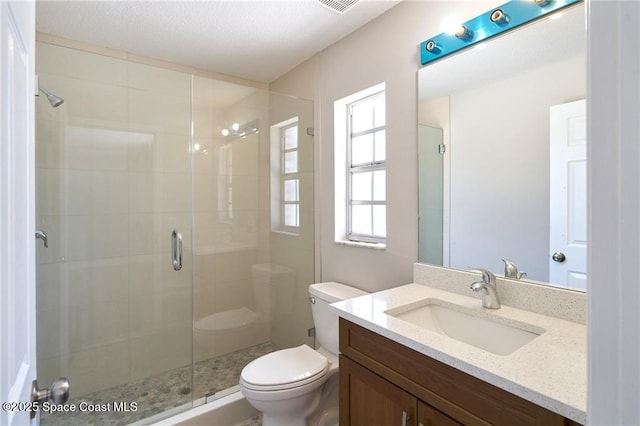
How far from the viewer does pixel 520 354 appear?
859 millimetres

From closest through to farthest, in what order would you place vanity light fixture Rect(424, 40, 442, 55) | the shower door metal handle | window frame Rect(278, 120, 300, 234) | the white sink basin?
the white sink basin → vanity light fixture Rect(424, 40, 442, 55) → the shower door metal handle → window frame Rect(278, 120, 300, 234)

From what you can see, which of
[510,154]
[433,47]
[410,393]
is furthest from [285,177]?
[410,393]

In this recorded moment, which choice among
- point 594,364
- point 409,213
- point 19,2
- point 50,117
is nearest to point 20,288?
point 19,2

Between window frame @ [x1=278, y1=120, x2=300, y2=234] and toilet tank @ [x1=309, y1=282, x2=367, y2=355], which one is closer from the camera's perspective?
toilet tank @ [x1=309, y1=282, x2=367, y2=355]

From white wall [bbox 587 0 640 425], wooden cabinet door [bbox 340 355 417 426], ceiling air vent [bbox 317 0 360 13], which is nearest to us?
white wall [bbox 587 0 640 425]

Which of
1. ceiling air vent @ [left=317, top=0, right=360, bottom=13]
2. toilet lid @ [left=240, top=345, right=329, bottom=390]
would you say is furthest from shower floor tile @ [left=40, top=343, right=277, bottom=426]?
ceiling air vent @ [left=317, top=0, right=360, bottom=13]

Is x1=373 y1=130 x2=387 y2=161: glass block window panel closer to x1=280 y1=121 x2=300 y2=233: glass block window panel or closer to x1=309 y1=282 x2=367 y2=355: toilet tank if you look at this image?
x1=280 y1=121 x2=300 y2=233: glass block window panel

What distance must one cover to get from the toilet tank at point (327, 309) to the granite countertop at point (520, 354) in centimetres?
51

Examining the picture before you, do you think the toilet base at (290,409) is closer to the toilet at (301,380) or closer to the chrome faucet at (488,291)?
the toilet at (301,380)

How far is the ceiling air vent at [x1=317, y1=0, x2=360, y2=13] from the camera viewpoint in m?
1.65

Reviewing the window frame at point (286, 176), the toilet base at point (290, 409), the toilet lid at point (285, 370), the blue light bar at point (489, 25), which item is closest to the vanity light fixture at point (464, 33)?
the blue light bar at point (489, 25)

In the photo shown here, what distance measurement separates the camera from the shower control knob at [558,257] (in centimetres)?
114

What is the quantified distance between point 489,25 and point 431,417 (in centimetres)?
151

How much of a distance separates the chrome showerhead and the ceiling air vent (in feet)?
5.53
